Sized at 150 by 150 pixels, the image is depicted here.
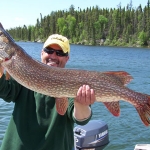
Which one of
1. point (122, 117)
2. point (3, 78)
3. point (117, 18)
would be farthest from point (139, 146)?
point (117, 18)

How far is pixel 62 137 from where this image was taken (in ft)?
8.52

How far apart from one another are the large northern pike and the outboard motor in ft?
5.54

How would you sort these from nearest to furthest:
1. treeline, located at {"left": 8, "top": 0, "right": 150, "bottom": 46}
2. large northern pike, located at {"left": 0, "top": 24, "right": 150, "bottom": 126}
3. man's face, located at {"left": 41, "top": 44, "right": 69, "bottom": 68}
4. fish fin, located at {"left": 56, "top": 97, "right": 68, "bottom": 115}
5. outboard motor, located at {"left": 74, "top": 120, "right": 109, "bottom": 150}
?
fish fin, located at {"left": 56, "top": 97, "right": 68, "bottom": 115} < large northern pike, located at {"left": 0, "top": 24, "right": 150, "bottom": 126} < man's face, located at {"left": 41, "top": 44, "right": 69, "bottom": 68} < outboard motor, located at {"left": 74, "top": 120, "right": 109, "bottom": 150} < treeline, located at {"left": 8, "top": 0, "right": 150, "bottom": 46}

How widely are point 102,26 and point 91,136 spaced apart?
283ft

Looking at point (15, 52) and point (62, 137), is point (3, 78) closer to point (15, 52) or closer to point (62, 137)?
point (15, 52)

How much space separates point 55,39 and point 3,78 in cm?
69

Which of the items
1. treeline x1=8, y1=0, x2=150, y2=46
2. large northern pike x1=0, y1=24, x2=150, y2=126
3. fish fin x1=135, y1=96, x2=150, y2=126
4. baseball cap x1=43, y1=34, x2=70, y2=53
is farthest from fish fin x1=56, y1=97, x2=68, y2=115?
treeline x1=8, y1=0, x2=150, y2=46

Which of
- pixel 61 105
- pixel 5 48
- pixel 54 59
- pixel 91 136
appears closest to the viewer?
pixel 61 105

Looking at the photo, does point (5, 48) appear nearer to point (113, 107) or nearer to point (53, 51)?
point (53, 51)

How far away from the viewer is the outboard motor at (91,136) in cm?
425

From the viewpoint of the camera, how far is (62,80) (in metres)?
2.72

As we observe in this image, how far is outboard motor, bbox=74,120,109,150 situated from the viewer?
4.25 metres

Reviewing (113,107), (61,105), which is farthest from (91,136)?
(61,105)

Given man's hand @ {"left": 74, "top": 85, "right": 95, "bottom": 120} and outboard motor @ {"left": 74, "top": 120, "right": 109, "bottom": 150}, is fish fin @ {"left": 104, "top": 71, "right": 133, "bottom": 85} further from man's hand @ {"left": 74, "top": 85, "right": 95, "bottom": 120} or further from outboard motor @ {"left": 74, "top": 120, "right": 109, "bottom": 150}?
outboard motor @ {"left": 74, "top": 120, "right": 109, "bottom": 150}
